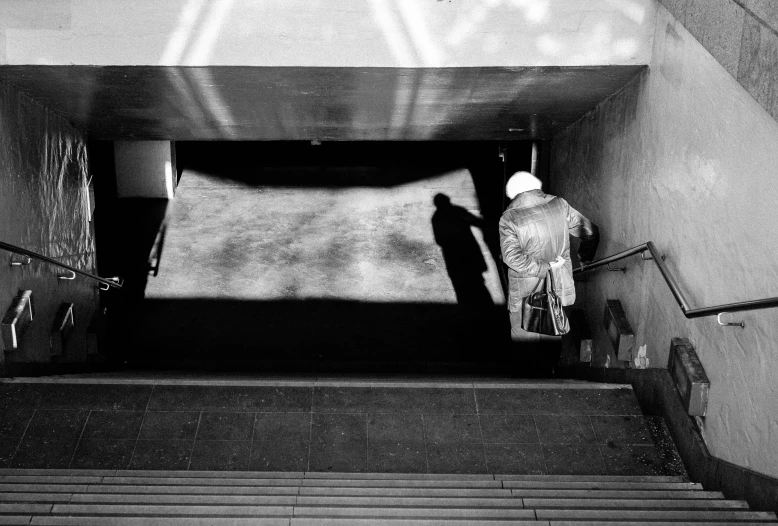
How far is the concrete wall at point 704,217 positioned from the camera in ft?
11.7

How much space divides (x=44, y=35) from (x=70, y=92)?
38.1 inches

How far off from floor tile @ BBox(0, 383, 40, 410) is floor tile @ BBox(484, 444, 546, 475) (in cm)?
287

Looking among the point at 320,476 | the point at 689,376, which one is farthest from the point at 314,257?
the point at 689,376

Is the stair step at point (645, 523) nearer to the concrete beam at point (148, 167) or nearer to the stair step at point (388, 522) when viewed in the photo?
the stair step at point (388, 522)

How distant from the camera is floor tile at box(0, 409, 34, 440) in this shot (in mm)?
4664

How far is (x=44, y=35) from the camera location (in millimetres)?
5098

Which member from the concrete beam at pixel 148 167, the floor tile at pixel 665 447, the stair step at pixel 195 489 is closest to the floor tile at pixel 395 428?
the stair step at pixel 195 489

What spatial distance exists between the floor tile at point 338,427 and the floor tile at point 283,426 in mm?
49

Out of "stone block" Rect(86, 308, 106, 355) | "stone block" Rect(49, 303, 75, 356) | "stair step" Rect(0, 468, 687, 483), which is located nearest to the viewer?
"stair step" Rect(0, 468, 687, 483)

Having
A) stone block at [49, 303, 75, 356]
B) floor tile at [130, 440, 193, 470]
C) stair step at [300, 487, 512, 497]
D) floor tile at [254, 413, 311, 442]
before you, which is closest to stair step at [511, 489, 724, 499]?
stair step at [300, 487, 512, 497]

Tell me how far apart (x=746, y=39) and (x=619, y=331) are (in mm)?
2380

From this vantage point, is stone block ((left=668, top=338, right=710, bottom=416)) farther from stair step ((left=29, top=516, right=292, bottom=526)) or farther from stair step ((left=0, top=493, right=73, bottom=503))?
stair step ((left=0, top=493, right=73, bottom=503))

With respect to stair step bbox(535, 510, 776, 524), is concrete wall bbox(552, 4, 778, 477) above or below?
above

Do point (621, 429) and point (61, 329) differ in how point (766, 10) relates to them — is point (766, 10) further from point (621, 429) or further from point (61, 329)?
point (61, 329)
